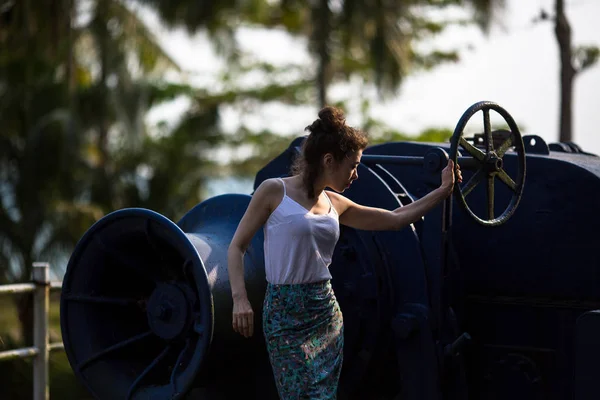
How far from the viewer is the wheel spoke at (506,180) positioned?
14.7 feet

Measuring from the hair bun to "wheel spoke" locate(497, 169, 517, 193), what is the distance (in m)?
0.91

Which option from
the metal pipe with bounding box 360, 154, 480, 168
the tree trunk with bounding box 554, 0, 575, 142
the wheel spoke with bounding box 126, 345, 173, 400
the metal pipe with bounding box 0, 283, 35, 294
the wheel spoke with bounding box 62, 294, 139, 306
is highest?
the tree trunk with bounding box 554, 0, 575, 142

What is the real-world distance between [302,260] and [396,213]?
607mm

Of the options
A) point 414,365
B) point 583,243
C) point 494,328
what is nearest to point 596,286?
point 583,243

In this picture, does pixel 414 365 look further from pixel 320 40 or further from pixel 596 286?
pixel 320 40

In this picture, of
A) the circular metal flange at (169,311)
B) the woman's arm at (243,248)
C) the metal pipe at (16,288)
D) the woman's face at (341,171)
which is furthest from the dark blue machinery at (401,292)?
the metal pipe at (16,288)

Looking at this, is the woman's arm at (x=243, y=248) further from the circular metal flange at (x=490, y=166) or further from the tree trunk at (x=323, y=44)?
the tree trunk at (x=323, y=44)

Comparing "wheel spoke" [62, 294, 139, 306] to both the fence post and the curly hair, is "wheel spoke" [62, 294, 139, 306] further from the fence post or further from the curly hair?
the fence post

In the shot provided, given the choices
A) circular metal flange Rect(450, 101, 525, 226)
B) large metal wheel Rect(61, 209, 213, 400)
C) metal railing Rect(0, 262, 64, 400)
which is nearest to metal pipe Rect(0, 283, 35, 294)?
metal railing Rect(0, 262, 64, 400)

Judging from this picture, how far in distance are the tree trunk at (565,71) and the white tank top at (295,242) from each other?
41.8 ft

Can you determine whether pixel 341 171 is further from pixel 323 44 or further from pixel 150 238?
pixel 323 44

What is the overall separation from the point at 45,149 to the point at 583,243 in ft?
47.5

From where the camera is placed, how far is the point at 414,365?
460 cm

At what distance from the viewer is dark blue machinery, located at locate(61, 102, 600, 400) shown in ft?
14.9
